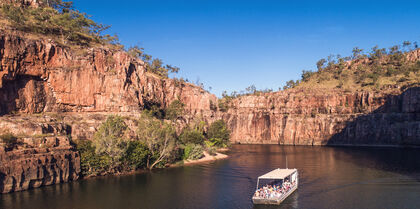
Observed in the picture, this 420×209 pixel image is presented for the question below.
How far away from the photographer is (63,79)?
73750mm

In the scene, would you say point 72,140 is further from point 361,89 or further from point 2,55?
point 361,89

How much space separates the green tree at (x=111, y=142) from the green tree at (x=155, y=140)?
6244 mm

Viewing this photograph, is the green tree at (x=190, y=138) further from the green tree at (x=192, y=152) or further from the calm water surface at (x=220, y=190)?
the calm water surface at (x=220, y=190)

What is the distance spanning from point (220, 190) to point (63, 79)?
2028 inches

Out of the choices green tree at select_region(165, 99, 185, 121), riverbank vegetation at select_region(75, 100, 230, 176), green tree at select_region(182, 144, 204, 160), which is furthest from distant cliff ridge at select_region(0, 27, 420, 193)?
green tree at select_region(182, 144, 204, 160)

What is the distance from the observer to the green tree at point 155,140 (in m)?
60.9

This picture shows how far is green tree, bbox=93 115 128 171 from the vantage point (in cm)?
5209

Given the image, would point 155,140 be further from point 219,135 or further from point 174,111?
point 174,111

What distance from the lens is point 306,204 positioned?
37.2m

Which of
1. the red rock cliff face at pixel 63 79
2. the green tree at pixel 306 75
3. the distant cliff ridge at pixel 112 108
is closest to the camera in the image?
the distant cliff ridge at pixel 112 108

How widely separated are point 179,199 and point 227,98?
5000 inches

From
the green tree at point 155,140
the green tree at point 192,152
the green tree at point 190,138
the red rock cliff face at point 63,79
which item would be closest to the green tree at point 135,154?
the green tree at point 155,140

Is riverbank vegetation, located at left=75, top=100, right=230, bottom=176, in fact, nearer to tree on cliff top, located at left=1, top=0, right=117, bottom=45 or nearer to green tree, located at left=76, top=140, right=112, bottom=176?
green tree, located at left=76, top=140, right=112, bottom=176

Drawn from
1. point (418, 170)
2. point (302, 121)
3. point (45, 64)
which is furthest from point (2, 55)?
point (302, 121)
